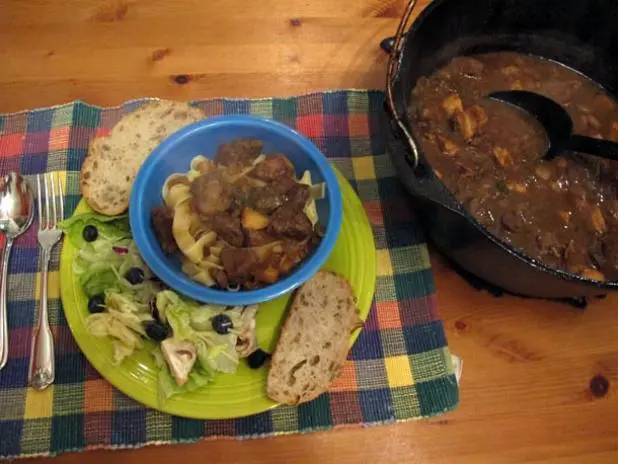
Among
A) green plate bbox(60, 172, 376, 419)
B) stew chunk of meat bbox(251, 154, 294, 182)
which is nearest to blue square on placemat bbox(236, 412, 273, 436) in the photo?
green plate bbox(60, 172, 376, 419)

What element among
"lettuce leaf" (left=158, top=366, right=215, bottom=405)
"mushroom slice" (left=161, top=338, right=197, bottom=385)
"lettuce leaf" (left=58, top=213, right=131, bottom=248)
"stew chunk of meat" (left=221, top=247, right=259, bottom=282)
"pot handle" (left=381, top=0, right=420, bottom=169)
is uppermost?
"pot handle" (left=381, top=0, right=420, bottom=169)

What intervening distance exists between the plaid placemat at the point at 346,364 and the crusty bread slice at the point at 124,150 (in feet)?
0.49

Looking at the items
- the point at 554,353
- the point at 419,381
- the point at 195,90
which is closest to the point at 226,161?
the point at 195,90

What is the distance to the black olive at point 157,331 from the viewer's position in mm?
1761

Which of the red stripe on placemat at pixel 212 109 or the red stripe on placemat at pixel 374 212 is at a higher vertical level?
the red stripe on placemat at pixel 212 109

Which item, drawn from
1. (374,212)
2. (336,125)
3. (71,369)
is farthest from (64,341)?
(336,125)

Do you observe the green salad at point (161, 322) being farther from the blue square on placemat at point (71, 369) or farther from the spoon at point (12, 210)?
the spoon at point (12, 210)

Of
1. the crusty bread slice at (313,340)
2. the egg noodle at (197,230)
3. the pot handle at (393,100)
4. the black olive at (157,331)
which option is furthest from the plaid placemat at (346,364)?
the pot handle at (393,100)

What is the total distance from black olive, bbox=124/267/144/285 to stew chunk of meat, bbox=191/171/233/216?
0.29 metres

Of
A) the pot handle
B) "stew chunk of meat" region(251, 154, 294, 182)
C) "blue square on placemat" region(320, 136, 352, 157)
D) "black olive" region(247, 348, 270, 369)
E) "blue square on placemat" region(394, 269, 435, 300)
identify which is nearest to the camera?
the pot handle

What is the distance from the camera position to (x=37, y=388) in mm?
1802

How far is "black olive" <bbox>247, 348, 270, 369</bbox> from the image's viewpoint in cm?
181

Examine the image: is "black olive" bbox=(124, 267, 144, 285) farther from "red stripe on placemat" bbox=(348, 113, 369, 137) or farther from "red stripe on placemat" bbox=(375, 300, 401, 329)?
"red stripe on placemat" bbox=(348, 113, 369, 137)

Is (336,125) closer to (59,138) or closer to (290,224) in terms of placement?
(290,224)
